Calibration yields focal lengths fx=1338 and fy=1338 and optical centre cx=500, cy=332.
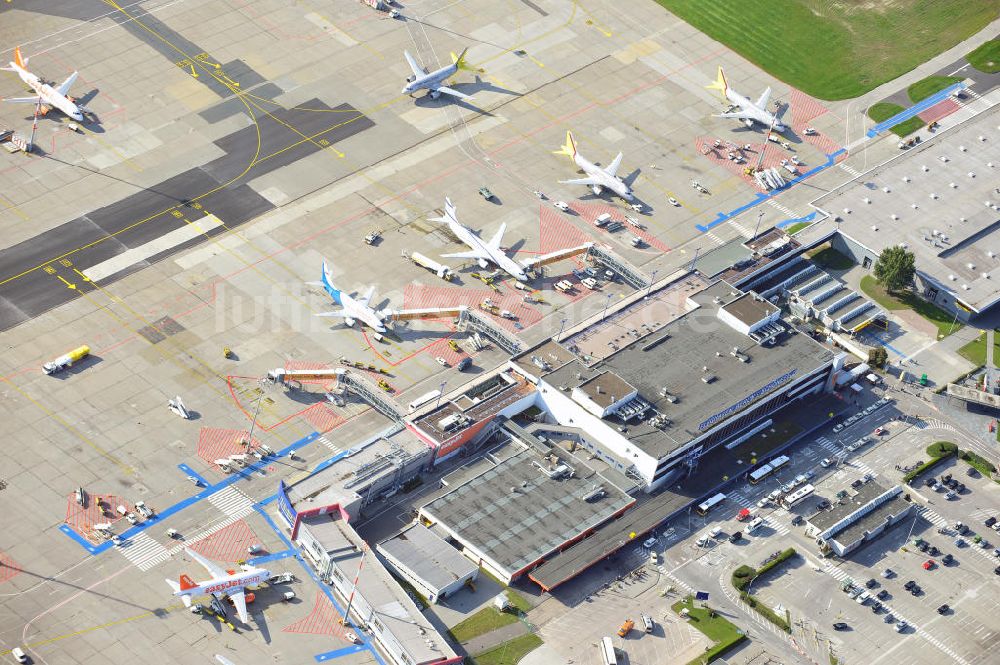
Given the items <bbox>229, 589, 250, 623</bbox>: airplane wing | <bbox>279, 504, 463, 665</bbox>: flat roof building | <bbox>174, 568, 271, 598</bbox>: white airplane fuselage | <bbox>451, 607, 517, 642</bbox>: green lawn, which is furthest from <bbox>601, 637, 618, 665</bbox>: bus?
<bbox>229, 589, 250, 623</bbox>: airplane wing

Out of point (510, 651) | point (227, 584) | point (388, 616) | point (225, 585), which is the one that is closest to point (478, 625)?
point (510, 651)

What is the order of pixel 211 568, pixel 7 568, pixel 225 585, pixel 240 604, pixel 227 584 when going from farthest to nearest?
1. pixel 7 568
2. pixel 211 568
3. pixel 227 584
4. pixel 225 585
5. pixel 240 604

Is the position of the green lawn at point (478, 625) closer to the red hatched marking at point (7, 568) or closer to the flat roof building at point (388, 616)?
the flat roof building at point (388, 616)

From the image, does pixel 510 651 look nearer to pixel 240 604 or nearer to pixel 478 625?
pixel 478 625

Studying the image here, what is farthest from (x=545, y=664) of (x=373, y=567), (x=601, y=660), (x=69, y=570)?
(x=69, y=570)

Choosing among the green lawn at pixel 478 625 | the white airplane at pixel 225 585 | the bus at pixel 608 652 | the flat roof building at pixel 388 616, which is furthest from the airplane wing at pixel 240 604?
the bus at pixel 608 652

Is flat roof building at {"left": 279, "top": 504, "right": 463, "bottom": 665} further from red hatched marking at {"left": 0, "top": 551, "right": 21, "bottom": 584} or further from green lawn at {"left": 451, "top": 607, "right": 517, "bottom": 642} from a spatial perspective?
red hatched marking at {"left": 0, "top": 551, "right": 21, "bottom": 584}
